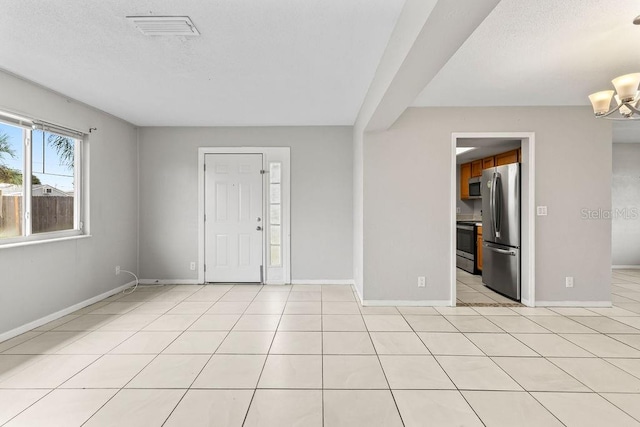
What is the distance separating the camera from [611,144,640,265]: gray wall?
6301 mm

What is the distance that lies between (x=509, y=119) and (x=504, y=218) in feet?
4.07

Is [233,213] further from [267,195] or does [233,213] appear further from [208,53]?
[208,53]

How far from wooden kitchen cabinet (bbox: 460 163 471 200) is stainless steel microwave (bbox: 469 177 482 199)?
30 cm

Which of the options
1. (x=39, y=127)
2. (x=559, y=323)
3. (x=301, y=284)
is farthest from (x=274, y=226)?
(x=559, y=323)

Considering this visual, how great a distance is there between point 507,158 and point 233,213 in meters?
4.33

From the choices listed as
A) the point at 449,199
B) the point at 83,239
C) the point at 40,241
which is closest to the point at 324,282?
the point at 449,199

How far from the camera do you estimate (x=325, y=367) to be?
236 centimetres

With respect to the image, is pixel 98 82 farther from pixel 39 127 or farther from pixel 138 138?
pixel 138 138

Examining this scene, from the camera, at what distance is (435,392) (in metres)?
2.06

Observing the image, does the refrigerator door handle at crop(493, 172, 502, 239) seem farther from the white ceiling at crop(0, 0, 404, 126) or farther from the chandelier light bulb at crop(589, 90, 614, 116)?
the white ceiling at crop(0, 0, 404, 126)

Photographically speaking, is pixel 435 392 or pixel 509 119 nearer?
pixel 435 392

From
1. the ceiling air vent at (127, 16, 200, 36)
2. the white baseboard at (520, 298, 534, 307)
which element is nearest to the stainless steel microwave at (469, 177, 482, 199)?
the white baseboard at (520, 298, 534, 307)

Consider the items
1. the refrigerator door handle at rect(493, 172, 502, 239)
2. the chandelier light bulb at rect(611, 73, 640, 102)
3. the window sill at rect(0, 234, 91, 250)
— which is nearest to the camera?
the chandelier light bulb at rect(611, 73, 640, 102)

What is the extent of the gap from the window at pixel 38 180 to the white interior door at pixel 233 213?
163 centimetres
